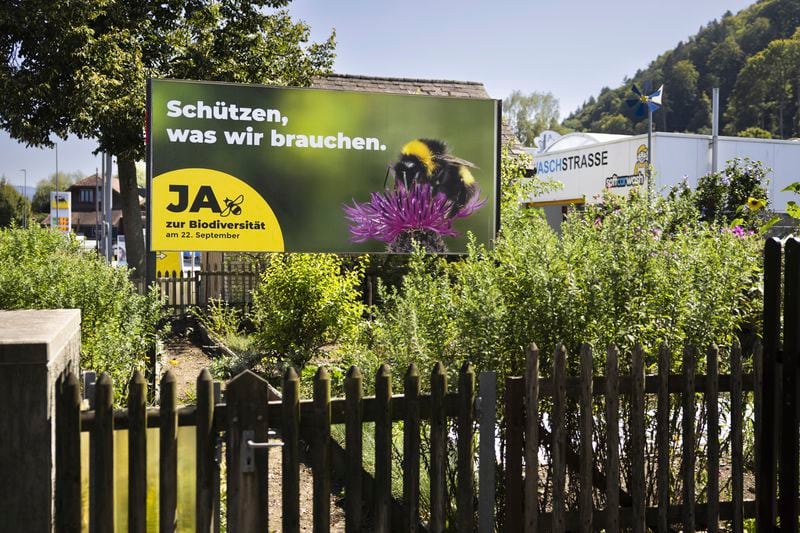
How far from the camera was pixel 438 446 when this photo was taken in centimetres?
390

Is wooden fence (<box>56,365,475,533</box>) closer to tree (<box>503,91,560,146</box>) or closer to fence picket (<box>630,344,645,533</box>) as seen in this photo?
fence picket (<box>630,344,645,533</box>)

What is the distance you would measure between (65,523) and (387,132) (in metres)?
7.92

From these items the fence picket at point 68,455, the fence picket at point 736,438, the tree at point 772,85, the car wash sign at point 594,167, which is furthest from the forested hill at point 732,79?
the fence picket at point 68,455

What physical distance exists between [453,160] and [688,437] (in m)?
6.99

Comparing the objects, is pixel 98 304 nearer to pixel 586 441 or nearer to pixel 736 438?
pixel 586 441

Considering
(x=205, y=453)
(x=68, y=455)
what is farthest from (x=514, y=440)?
(x=68, y=455)

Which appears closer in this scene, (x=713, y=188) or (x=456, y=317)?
(x=456, y=317)

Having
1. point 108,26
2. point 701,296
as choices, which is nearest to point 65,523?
point 701,296

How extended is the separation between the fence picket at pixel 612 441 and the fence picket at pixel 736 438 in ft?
2.31

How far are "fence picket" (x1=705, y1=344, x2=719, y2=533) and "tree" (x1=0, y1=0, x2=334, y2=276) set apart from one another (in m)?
18.8

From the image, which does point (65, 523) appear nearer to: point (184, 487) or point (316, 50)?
point (184, 487)

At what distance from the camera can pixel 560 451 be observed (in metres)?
4.18

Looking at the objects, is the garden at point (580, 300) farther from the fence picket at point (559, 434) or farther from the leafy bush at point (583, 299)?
the fence picket at point (559, 434)

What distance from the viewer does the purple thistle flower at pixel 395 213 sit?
35.3 ft
